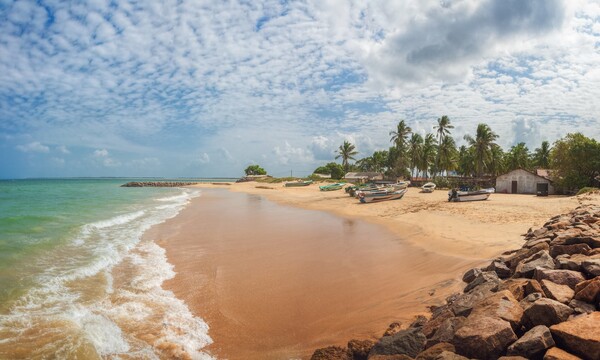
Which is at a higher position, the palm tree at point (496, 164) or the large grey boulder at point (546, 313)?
the palm tree at point (496, 164)

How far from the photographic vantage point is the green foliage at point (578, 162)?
33812 millimetres

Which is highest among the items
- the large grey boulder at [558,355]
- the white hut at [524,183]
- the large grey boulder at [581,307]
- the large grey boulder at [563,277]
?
the white hut at [524,183]

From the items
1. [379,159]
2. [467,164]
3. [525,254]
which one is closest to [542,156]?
[467,164]

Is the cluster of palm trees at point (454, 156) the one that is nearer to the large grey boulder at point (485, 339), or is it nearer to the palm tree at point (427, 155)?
the palm tree at point (427, 155)

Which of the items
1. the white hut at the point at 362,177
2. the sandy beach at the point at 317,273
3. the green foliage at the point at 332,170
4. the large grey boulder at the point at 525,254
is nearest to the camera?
the sandy beach at the point at 317,273

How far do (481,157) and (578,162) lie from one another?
23.4 m

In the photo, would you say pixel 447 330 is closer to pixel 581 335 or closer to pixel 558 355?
pixel 558 355

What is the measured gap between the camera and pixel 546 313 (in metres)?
4.37

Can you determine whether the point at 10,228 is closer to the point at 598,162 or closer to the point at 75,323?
the point at 75,323

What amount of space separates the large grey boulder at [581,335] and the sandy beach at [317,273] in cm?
287

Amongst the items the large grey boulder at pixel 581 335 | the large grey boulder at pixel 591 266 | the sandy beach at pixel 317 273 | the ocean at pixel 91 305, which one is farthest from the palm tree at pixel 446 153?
the large grey boulder at pixel 581 335

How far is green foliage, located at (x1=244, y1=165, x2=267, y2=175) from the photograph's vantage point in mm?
117625

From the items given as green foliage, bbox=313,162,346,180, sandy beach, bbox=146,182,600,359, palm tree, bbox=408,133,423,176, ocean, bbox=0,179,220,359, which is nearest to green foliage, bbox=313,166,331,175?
green foliage, bbox=313,162,346,180

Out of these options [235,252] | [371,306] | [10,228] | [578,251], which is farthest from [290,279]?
[10,228]
